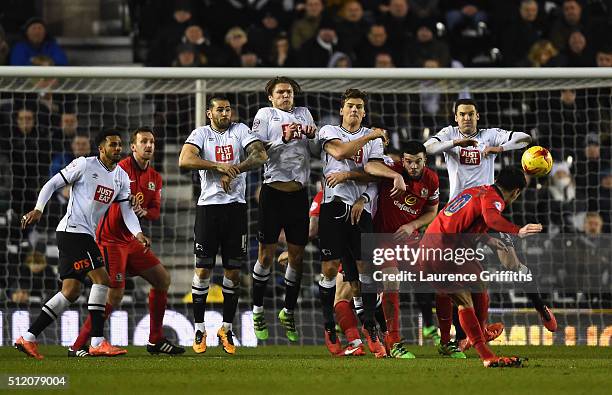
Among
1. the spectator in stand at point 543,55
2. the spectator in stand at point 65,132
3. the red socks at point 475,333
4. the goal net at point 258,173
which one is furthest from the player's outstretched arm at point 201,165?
Result: the spectator in stand at point 543,55

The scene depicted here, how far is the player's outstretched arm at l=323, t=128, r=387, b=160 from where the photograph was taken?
9.96 m

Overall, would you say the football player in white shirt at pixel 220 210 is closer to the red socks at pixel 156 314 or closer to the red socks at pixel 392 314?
the red socks at pixel 156 314

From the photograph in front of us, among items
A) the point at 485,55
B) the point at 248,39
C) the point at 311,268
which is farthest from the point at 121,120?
the point at 485,55

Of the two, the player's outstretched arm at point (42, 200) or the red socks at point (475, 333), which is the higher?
the player's outstretched arm at point (42, 200)

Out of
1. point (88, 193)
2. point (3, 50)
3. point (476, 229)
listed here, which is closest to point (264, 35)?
point (3, 50)

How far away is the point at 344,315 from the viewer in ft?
33.2

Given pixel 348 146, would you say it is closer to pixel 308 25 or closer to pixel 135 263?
pixel 135 263

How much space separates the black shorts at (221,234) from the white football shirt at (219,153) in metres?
0.07

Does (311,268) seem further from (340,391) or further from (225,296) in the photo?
(340,391)

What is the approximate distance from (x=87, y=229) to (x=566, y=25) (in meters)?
8.36

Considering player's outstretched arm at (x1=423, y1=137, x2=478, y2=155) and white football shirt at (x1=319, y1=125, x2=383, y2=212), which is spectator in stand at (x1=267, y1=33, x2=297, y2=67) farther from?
white football shirt at (x1=319, y1=125, x2=383, y2=212)

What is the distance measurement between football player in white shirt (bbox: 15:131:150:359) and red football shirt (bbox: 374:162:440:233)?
6.77 ft

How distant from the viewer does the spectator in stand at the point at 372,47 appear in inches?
596

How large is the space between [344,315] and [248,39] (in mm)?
6151
